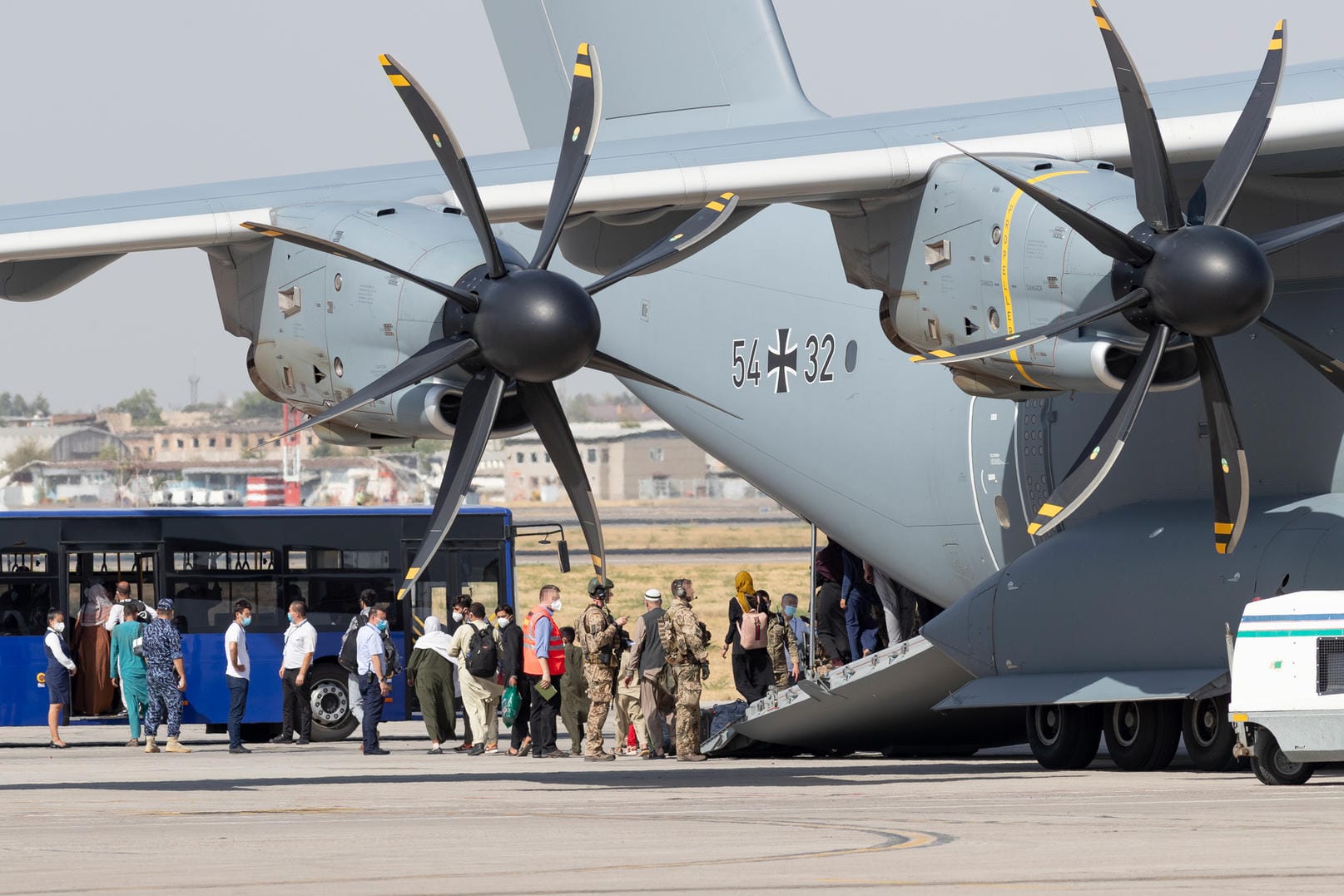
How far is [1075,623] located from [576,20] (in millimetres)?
8272

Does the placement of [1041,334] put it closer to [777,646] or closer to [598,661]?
[598,661]

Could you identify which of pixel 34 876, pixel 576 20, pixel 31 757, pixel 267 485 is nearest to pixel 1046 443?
pixel 576 20

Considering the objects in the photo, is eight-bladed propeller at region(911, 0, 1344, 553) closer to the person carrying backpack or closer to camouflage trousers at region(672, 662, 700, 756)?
camouflage trousers at region(672, 662, 700, 756)

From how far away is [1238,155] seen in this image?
12.5 meters

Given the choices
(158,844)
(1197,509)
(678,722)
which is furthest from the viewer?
(678,722)

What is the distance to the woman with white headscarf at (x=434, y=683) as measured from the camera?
21094 mm

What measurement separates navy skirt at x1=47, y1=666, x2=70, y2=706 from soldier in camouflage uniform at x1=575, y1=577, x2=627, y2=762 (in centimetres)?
666

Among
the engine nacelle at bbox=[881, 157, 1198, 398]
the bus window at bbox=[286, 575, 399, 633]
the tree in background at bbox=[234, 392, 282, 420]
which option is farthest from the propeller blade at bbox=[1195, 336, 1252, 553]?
the tree in background at bbox=[234, 392, 282, 420]

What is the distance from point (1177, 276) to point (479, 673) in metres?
10.0

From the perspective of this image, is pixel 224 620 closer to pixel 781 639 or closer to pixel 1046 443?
pixel 781 639

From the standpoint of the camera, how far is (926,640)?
16.5 metres

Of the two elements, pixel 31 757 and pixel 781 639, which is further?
pixel 31 757

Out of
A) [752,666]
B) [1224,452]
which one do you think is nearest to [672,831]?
[1224,452]

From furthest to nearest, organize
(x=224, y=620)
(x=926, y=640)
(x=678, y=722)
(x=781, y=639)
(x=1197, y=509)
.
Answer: (x=224, y=620), (x=781, y=639), (x=678, y=722), (x=926, y=640), (x=1197, y=509)
